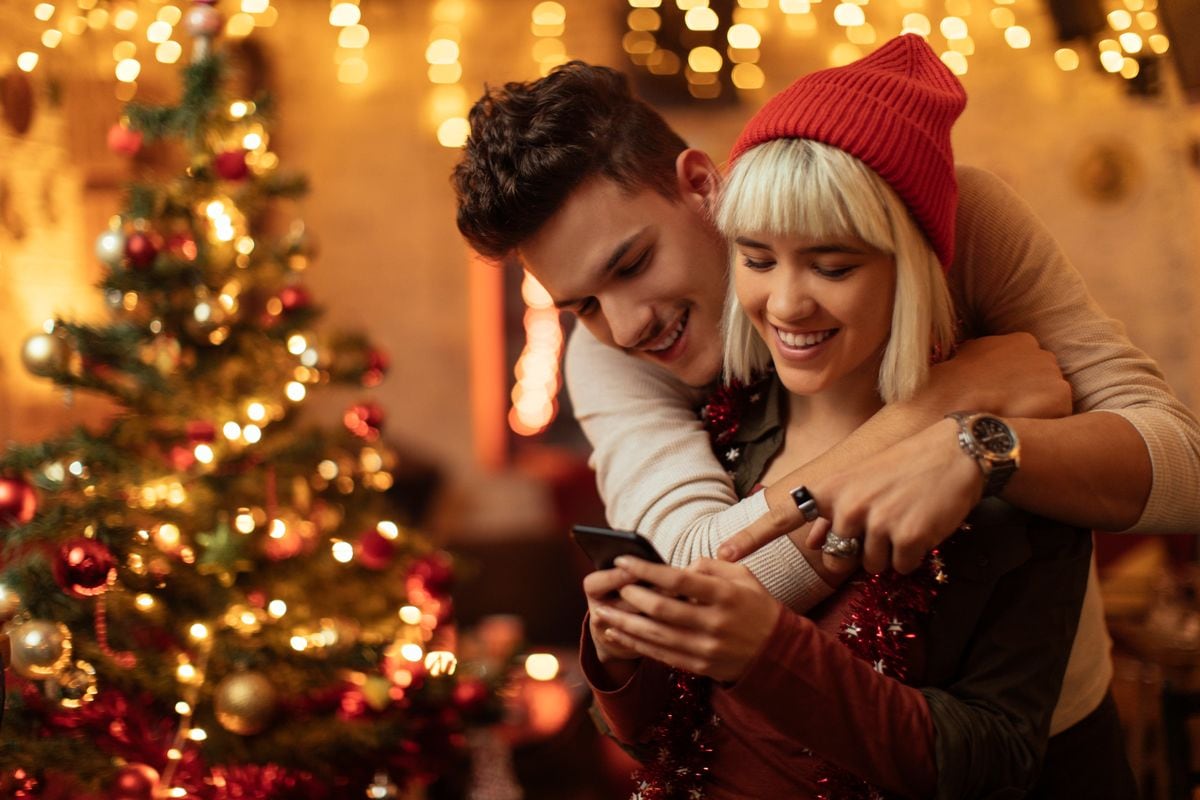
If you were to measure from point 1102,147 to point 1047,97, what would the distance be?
328 mm

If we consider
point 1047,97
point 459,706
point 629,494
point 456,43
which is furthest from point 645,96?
point 629,494

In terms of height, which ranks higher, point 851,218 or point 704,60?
point 851,218

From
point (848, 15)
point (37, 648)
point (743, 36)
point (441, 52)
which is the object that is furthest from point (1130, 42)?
point (37, 648)

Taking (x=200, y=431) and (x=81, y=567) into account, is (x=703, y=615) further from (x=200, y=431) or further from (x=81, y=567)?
(x=200, y=431)

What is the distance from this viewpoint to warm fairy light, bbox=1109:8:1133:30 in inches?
173

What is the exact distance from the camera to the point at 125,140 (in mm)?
2402

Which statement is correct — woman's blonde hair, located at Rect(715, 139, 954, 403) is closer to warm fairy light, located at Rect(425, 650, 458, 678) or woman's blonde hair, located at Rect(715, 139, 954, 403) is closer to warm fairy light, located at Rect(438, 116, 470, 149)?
warm fairy light, located at Rect(425, 650, 458, 678)

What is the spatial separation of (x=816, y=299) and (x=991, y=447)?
0.25 metres

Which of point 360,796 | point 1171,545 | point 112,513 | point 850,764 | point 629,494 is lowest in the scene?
point 1171,545

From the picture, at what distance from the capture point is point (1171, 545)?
3801 mm

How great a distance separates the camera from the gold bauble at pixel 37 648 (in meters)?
1.85

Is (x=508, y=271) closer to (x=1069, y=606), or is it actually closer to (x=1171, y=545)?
(x=1171, y=545)

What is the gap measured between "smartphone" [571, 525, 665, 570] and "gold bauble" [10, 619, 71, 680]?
1190mm

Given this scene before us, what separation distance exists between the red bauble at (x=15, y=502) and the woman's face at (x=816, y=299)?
150 centimetres
